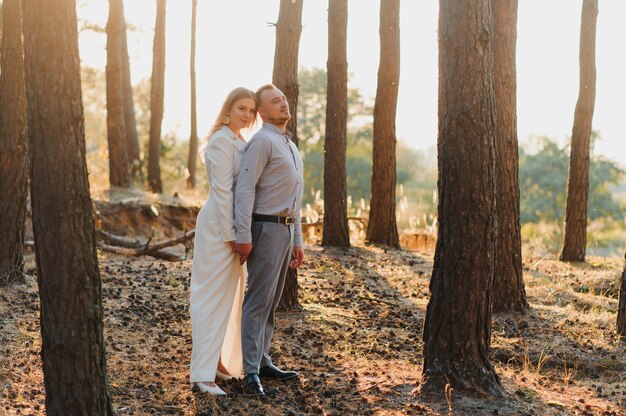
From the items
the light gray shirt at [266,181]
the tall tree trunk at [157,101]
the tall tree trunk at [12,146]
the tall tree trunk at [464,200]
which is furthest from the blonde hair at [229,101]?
the tall tree trunk at [157,101]

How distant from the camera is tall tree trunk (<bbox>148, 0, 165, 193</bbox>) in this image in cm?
2056

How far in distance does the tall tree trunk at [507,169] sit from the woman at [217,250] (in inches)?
147

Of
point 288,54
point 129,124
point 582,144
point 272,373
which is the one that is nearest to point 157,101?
point 129,124

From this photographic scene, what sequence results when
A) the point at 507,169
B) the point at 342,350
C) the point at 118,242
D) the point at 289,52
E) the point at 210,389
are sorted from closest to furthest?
1. the point at 210,389
2. the point at 342,350
3. the point at 289,52
4. the point at 507,169
5. the point at 118,242

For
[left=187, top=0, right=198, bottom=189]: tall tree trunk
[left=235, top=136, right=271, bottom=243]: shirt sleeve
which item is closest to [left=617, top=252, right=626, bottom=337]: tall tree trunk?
[left=235, top=136, right=271, bottom=243]: shirt sleeve

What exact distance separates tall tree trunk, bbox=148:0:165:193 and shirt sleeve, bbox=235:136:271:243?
14.7 m

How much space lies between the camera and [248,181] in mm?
5883

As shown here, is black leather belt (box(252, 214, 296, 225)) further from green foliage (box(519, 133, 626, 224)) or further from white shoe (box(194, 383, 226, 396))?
green foliage (box(519, 133, 626, 224))

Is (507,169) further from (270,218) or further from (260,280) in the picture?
(260,280)

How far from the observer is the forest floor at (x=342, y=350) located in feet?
19.0

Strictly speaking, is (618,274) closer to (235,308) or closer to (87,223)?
(235,308)

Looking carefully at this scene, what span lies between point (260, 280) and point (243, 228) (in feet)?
1.41

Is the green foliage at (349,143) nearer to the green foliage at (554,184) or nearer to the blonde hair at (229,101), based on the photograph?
the green foliage at (554,184)

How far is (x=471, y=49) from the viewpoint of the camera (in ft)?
18.9
